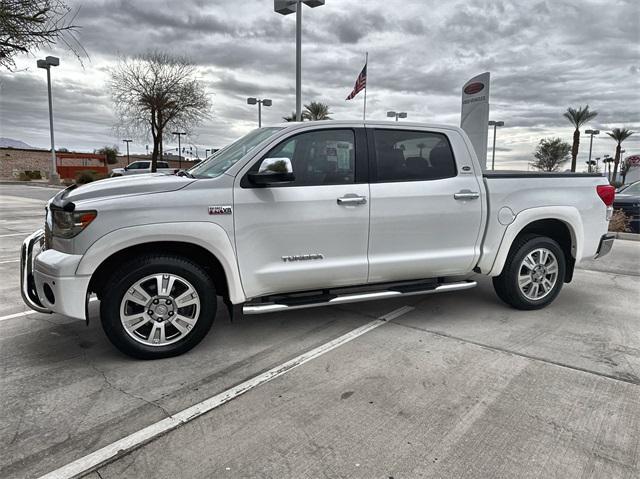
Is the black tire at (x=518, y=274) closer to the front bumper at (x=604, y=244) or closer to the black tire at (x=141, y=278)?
the front bumper at (x=604, y=244)

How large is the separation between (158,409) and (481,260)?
3.33m

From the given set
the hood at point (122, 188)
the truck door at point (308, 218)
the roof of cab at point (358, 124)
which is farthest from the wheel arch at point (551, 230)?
the hood at point (122, 188)

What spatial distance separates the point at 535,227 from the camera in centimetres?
513

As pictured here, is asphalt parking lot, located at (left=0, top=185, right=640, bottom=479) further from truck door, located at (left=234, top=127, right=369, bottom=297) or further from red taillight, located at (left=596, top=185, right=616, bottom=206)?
red taillight, located at (left=596, top=185, right=616, bottom=206)

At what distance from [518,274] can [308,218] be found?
2440mm

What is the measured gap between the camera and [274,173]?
366cm

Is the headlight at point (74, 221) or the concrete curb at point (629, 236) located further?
the concrete curb at point (629, 236)

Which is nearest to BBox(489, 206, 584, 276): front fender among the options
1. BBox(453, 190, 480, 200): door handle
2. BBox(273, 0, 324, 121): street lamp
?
BBox(453, 190, 480, 200): door handle

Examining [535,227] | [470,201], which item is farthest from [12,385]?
[535,227]

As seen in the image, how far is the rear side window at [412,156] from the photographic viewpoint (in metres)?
4.38

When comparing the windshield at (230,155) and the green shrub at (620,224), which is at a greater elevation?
the windshield at (230,155)

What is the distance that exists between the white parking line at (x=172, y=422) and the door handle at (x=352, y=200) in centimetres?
122

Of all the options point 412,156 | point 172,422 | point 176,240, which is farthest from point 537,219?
point 172,422

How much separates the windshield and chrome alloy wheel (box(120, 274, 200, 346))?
38.1 inches
